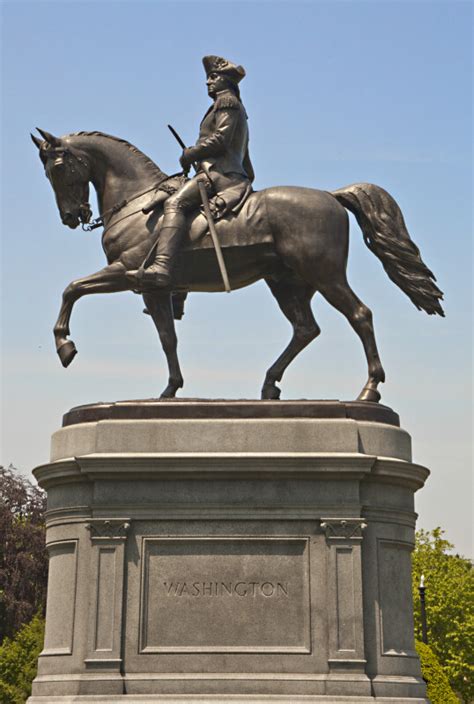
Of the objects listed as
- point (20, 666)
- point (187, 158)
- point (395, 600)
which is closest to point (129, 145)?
point (187, 158)

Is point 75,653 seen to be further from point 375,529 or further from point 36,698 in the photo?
point 375,529

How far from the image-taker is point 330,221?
16.4 meters

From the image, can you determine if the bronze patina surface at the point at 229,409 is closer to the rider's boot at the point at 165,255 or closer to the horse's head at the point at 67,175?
the rider's boot at the point at 165,255

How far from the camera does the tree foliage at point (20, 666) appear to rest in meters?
35.6

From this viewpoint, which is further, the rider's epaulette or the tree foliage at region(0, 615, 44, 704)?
the tree foliage at region(0, 615, 44, 704)

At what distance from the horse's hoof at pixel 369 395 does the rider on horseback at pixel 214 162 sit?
3.04 m

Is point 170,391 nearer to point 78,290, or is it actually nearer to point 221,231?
point 78,290

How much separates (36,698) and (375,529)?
4.73 metres

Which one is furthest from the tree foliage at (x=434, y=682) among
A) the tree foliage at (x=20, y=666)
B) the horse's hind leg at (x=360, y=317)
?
the horse's hind leg at (x=360, y=317)

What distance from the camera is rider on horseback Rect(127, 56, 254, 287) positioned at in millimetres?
16062

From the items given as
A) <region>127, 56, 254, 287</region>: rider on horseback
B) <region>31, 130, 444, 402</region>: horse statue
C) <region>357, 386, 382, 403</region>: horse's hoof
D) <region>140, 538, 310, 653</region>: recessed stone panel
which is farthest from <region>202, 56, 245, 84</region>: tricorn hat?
<region>140, 538, 310, 653</region>: recessed stone panel

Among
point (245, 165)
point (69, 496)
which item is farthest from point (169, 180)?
point (69, 496)

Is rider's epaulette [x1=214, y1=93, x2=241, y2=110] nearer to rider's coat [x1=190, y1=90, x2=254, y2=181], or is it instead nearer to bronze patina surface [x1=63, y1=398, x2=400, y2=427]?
rider's coat [x1=190, y1=90, x2=254, y2=181]

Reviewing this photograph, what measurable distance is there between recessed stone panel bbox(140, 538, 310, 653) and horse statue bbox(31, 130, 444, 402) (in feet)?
8.34
